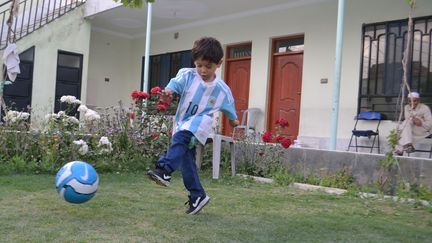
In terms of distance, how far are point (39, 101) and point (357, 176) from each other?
28.9 feet

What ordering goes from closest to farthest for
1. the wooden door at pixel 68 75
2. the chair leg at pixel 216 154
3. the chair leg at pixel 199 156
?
the chair leg at pixel 216 154, the chair leg at pixel 199 156, the wooden door at pixel 68 75

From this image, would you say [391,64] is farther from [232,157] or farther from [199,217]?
[199,217]

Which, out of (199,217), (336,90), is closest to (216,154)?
(336,90)

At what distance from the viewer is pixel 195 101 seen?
3570 millimetres

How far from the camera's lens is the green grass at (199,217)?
9.52 ft

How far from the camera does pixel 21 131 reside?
5.96m

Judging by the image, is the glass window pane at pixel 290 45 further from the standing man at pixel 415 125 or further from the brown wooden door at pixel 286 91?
the standing man at pixel 415 125

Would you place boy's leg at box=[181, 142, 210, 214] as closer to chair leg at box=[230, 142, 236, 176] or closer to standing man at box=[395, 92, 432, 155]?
chair leg at box=[230, 142, 236, 176]

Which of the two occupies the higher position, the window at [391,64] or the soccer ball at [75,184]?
the window at [391,64]

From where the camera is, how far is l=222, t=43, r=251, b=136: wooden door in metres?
11.3

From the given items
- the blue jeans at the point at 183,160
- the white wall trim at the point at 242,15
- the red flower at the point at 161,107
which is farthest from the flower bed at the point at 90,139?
the white wall trim at the point at 242,15

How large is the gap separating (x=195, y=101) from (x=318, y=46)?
21.7 ft

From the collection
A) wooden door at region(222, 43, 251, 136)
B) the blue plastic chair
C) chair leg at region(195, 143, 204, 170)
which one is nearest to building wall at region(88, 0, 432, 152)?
the blue plastic chair

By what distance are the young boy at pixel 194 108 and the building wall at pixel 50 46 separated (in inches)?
347
